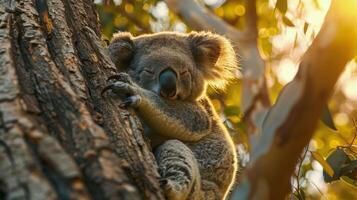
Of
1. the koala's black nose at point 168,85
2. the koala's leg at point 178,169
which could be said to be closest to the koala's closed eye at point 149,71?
the koala's black nose at point 168,85

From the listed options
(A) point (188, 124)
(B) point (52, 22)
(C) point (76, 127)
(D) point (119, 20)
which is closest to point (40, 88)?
(C) point (76, 127)

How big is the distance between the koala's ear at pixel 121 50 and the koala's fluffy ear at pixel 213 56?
1.63 ft

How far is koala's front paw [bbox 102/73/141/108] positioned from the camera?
266 cm

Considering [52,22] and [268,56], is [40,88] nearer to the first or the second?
[52,22]

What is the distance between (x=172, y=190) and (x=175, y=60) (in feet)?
5.30

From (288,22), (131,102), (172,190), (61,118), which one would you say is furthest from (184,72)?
(61,118)

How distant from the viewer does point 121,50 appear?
4027mm

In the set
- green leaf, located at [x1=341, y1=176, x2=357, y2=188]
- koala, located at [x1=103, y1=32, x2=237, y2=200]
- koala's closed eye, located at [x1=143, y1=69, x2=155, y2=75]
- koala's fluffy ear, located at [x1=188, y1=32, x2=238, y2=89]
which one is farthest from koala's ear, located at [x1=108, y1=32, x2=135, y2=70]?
green leaf, located at [x1=341, y1=176, x2=357, y2=188]

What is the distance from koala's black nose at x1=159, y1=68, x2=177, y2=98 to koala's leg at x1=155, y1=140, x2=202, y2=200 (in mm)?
466

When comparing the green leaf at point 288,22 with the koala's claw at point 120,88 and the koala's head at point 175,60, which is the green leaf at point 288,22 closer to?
the koala's head at point 175,60

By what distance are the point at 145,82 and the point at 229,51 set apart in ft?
2.67

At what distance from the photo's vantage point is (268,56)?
6617 mm

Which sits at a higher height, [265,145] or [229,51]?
[265,145]

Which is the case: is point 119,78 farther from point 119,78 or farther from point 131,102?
point 131,102
